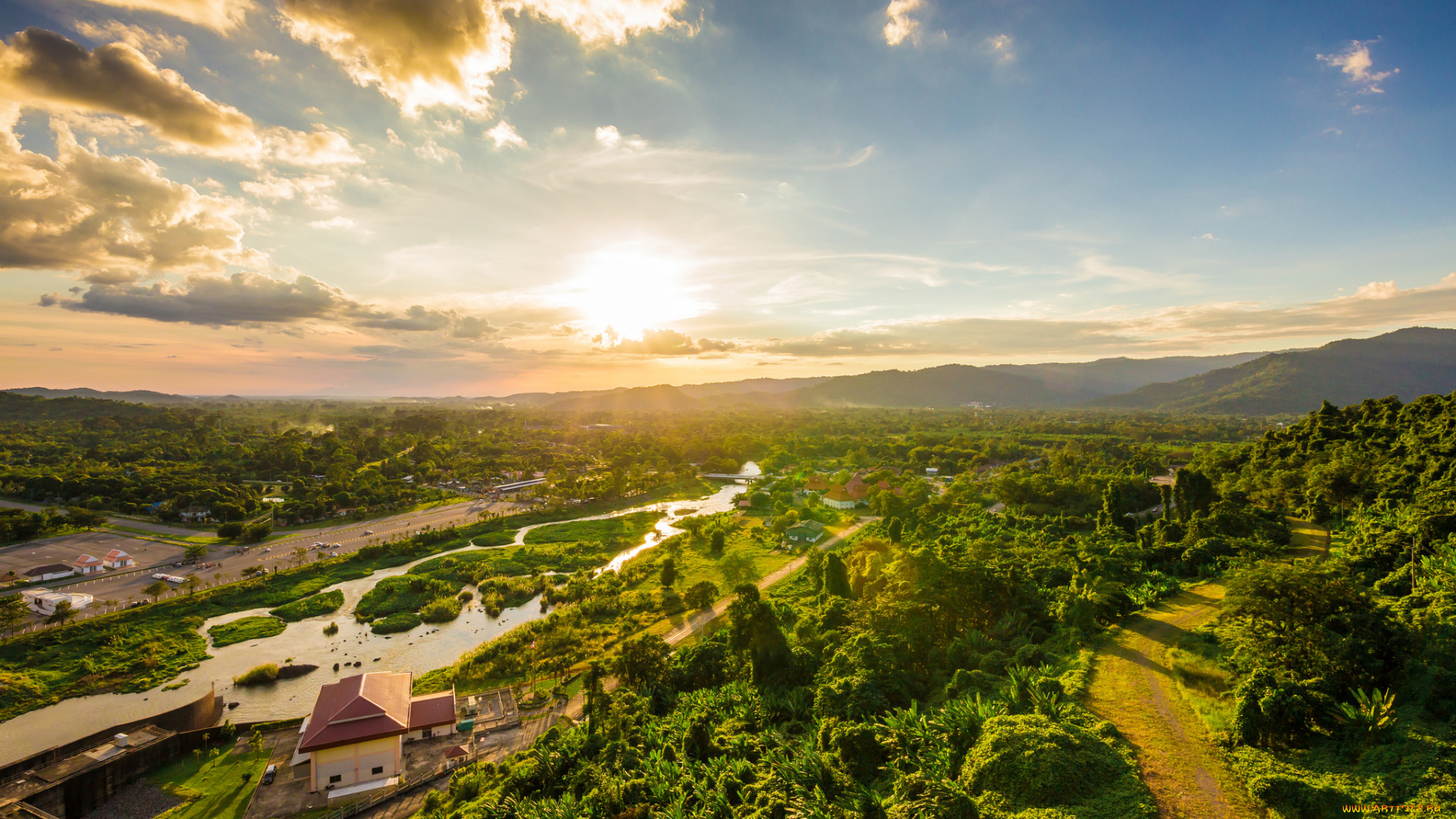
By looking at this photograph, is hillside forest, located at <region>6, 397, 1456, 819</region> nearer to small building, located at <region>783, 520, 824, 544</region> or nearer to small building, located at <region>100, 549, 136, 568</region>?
small building, located at <region>783, 520, 824, 544</region>

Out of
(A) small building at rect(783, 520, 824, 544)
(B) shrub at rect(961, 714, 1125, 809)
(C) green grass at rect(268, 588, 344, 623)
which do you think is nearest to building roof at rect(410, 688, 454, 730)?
(C) green grass at rect(268, 588, 344, 623)

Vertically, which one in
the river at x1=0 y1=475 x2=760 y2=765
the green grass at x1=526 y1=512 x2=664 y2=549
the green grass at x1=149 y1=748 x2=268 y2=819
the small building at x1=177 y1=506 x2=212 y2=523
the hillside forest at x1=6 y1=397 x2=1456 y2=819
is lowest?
the green grass at x1=526 y1=512 x2=664 y2=549

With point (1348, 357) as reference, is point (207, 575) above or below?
below

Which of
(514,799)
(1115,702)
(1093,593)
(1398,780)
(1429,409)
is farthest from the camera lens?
(1429,409)

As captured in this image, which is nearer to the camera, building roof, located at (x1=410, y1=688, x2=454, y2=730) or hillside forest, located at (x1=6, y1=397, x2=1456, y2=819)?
hillside forest, located at (x1=6, y1=397, x2=1456, y2=819)

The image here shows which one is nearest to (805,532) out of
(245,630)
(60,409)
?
(245,630)

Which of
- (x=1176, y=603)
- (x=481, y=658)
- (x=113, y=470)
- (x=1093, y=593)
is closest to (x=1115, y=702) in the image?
(x=1093, y=593)

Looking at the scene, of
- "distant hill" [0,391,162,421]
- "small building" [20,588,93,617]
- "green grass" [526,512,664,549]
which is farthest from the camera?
"distant hill" [0,391,162,421]

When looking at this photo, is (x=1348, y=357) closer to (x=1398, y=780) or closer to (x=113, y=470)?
(x=1398, y=780)
